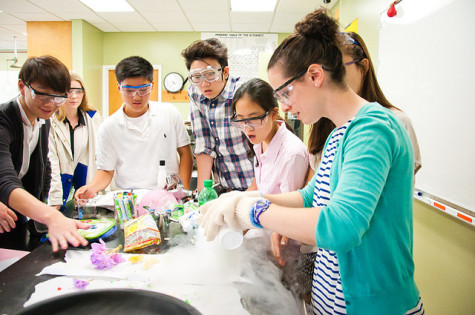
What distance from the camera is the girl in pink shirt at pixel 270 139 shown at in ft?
4.59

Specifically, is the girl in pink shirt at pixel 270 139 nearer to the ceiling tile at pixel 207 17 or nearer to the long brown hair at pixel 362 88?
the long brown hair at pixel 362 88

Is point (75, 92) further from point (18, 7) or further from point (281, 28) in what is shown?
point (281, 28)

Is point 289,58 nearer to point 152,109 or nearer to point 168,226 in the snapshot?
point 168,226

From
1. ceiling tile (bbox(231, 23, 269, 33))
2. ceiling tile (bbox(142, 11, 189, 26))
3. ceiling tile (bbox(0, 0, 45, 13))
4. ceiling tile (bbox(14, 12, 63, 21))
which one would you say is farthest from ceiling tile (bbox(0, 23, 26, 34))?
ceiling tile (bbox(231, 23, 269, 33))

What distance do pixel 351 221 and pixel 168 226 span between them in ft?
3.01

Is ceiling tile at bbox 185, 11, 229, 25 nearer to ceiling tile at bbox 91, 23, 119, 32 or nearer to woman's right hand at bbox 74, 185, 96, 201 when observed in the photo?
ceiling tile at bbox 91, 23, 119, 32

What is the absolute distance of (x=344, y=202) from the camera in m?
0.61

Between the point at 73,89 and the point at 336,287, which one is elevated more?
the point at 73,89

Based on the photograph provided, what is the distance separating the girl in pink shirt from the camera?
1.40m

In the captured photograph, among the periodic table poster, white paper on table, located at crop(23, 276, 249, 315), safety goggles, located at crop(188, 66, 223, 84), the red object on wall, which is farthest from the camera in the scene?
the periodic table poster

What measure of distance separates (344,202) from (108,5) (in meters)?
5.06

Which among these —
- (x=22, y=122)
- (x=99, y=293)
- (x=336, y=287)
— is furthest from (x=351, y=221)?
(x=22, y=122)

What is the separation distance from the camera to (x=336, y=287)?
819mm

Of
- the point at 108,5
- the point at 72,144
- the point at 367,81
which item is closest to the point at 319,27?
the point at 367,81
